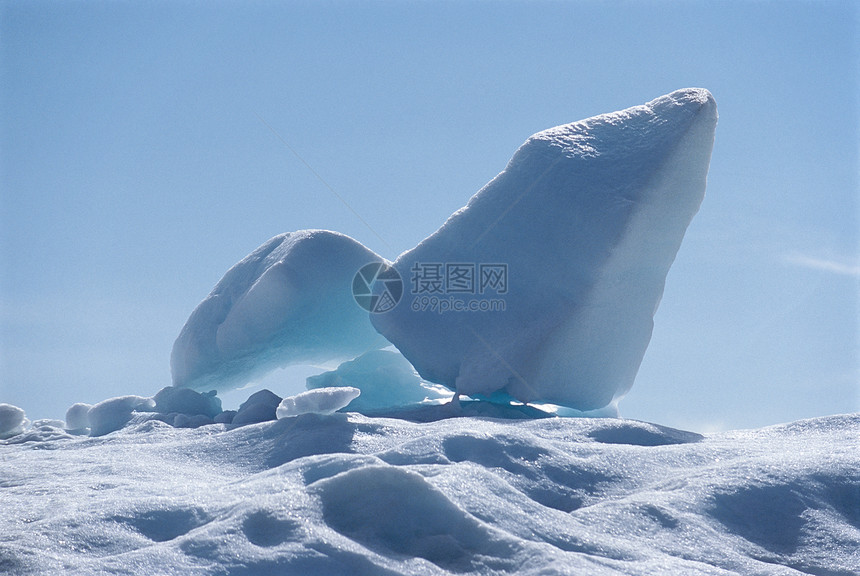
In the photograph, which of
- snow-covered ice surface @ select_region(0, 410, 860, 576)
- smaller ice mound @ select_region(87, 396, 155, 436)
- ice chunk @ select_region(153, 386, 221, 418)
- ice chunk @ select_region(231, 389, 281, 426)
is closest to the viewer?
snow-covered ice surface @ select_region(0, 410, 860, 576)

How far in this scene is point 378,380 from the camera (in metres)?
8.39

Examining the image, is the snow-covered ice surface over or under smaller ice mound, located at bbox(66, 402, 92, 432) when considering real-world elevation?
over

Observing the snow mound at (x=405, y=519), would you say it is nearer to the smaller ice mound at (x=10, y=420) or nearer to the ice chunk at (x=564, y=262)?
the ice chunk at (x=564, y=262)

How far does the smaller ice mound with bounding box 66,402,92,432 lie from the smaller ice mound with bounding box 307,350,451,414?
8.35 feet

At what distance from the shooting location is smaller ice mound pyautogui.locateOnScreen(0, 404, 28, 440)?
266 inches

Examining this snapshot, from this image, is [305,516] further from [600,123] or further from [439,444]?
[600,123]

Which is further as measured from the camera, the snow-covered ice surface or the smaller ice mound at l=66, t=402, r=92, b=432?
the smaller ice mound at l=66, t=402, r=92, b=432

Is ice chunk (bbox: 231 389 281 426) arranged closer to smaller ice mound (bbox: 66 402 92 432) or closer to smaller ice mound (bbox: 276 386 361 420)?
smaller ice mound (bbox: 276 386 361 420)

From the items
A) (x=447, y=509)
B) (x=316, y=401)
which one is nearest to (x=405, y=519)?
(x=447, y=509)

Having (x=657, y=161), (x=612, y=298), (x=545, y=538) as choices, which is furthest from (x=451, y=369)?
(x=545, y=538)

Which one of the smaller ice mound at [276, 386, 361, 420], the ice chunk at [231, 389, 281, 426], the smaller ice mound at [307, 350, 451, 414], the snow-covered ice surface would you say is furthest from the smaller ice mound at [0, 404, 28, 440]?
the smaller ice mound at [276, 386, 361, 420]

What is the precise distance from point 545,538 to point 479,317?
410 cm

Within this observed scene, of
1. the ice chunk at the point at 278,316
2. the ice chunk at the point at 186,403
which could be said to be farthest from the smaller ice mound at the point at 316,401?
the ice chunk at the point at 186,403

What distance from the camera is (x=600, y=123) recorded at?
708cm
